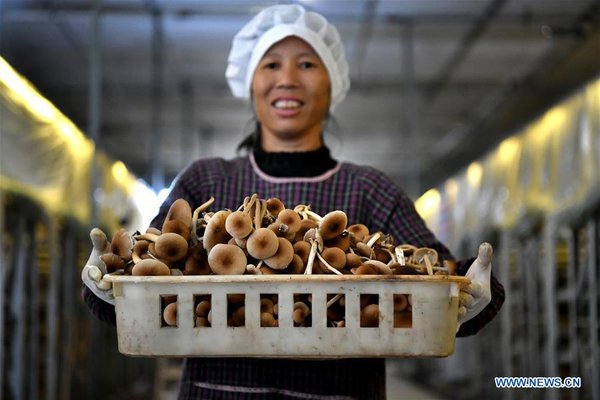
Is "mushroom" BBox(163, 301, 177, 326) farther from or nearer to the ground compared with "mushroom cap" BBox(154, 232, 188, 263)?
Result: nearer to the ground

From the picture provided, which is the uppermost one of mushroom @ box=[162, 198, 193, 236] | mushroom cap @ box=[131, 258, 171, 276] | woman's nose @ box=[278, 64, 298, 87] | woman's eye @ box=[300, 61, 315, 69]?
woman's eye @ box=[300, 61, 315, 69]

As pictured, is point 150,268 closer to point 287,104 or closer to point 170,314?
point 170,314

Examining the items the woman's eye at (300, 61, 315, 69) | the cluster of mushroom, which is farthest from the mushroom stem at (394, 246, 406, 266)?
the woman's eye at (300, 61, 315, 69)

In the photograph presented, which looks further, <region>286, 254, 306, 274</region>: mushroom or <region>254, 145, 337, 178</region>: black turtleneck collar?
<region>254, 145, 337, 178</region>: black turtleneck collar

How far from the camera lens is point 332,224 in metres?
1.28

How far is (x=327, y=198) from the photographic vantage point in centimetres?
183

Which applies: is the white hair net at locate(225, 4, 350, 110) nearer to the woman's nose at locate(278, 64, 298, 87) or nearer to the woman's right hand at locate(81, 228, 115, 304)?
the woman's nose at locate(278, 64, 298, 87)

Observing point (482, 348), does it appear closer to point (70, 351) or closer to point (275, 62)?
point (70, 351)

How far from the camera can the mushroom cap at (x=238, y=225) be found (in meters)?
1.23

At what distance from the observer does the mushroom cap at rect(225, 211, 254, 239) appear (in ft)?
4.02

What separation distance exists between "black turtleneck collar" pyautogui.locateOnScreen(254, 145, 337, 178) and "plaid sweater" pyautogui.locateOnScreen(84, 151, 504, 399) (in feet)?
0.05

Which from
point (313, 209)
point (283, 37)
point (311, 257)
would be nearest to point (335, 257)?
point (311, 257)

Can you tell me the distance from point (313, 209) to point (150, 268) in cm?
65

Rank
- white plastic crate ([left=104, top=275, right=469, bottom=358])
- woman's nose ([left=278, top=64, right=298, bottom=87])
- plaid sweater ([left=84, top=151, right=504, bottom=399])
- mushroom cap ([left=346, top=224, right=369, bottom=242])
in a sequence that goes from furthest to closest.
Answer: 1. woman's nose ([left=278, top=64, right=298, bottom=87])
2. plaid sweater ([left=84, top=151, right=504, bottom=399])
3. mushroom cap ([left=346, top=224, right=369, bottom=242])
4. white plastic crate ([left=104, top=275, right=469, bottom=358])
